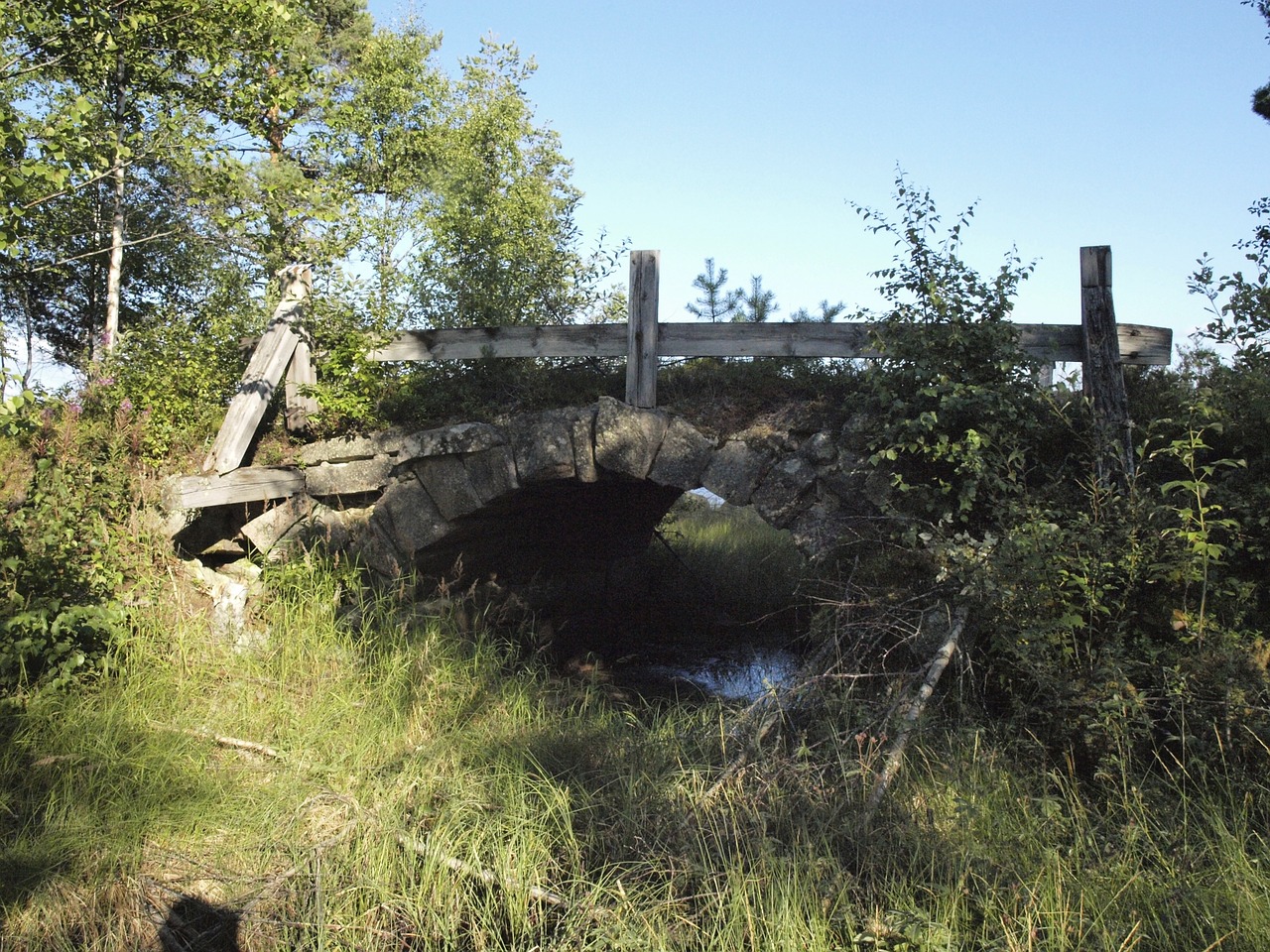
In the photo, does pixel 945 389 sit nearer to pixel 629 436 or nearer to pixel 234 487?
pixel 629 436

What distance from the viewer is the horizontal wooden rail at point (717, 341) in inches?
236

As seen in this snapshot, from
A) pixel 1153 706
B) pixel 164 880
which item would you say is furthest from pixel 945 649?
pixel 164 880

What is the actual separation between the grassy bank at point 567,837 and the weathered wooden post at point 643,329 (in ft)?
8.09

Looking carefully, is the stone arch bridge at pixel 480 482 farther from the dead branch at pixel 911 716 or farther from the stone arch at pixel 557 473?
the dead branch at pixel 911 716

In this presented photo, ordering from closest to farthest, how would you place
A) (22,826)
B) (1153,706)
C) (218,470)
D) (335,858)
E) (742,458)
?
(335,858) → (22,826) → (1153,706) → (742,458) → (218,470)

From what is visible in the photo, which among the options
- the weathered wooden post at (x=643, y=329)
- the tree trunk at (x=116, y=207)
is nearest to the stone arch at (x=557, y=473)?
the weathered wooden post at (x=643, y=329)

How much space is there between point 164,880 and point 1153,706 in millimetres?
4223

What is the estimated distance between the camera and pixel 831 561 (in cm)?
627

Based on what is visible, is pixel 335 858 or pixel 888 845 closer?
pixel 888 845

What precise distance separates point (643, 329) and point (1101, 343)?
113 inches

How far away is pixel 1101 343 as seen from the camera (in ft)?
19.3

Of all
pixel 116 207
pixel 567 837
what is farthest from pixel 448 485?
pixel 116 207

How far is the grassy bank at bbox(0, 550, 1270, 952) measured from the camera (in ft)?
10.2

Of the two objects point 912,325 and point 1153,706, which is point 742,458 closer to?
point 912,325
